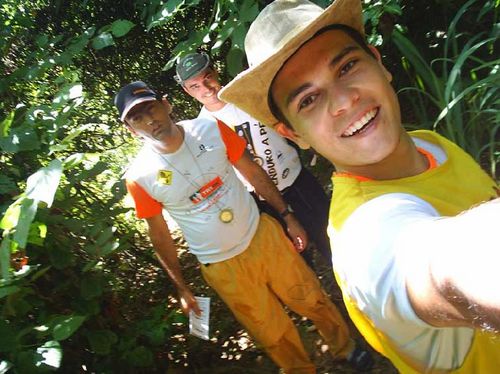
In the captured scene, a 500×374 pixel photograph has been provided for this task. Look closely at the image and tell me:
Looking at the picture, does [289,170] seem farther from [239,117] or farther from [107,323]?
[107,323]

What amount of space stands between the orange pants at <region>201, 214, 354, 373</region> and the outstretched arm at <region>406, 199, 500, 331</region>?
1.66 metres

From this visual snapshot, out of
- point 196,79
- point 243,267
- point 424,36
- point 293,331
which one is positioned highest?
point 196,79

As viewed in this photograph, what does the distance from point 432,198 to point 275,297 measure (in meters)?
1.56

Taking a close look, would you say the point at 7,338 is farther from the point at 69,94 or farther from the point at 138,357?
the point at 69,94

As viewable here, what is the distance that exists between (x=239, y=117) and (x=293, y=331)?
4.17ft

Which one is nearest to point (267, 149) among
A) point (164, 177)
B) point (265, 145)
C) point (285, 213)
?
point (265, 145)

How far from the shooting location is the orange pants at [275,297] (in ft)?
7.63

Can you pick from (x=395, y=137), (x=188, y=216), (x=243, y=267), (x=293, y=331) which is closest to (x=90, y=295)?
(x=188, y=216)

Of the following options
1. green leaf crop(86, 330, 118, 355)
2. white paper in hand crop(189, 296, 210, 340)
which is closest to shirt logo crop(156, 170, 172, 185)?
white paper in hand crop(189, 296, 210, 340)

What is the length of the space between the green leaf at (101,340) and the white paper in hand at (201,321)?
1.37 ft

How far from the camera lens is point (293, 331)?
96.6 inches

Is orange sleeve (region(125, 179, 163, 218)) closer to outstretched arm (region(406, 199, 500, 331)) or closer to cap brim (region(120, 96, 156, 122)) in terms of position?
cap brim (region(120, 96, 156, 122))

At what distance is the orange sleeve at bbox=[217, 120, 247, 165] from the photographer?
2389 millimetres

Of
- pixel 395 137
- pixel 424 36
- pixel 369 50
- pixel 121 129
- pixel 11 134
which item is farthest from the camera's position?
pixel 121 129
